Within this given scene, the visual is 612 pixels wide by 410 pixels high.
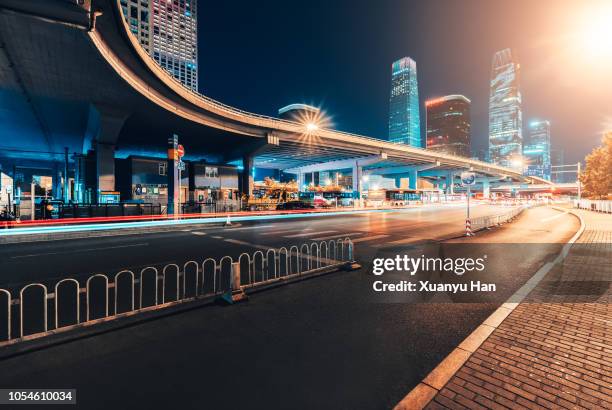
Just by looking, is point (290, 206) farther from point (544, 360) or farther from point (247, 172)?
point (544, 360)

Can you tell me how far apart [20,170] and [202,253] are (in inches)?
3572

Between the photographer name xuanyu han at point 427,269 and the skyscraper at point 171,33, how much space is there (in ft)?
397

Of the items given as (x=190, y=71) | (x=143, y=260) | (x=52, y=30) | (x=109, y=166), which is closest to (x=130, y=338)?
(x=143, y=260)

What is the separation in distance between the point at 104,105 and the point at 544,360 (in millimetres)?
31787

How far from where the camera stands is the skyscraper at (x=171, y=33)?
107m

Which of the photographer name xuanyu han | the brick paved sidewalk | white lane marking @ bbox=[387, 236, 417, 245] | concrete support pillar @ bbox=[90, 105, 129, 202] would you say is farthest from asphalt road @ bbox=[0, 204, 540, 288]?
concrete support pillar @ bbox=[90, 105, 129, 202]

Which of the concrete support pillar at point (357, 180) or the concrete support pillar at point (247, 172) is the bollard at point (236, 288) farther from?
the concrete support pillar at point (357, 180)

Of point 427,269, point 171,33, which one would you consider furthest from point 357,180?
point 171,33

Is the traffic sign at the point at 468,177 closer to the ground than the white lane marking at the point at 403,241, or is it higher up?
higher up

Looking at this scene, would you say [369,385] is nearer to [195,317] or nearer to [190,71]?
[195,317]

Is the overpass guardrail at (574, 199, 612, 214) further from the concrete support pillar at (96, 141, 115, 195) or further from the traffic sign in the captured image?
the concrete support pillar at (96, 141, 115, 195)

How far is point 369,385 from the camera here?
125 inches

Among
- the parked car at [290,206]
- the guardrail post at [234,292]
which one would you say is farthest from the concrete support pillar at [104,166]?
the guardrail post at [234,292]

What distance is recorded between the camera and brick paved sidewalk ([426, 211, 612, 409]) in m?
2.94
